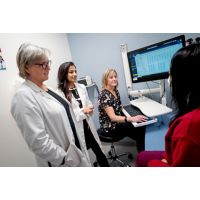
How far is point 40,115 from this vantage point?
1080 mm

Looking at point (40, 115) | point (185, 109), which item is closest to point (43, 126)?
point (40, 115)

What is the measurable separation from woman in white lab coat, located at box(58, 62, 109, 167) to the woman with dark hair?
45.5 inches

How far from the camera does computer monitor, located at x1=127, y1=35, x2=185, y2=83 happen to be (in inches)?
63.6

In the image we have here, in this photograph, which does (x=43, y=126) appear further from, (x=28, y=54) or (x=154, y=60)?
(x=154, y=60)

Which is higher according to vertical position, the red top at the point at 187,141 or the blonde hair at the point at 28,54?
the blonde hair at the point at 28,54

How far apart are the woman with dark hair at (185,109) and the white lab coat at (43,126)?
0.64 metres

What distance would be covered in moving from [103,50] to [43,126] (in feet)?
6.25

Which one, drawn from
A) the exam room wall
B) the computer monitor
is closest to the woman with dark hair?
the computer monitor

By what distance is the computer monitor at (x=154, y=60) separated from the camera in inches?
63.6

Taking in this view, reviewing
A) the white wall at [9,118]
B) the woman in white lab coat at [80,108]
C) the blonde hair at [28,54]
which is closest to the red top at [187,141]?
the blonde hair at [28,54]

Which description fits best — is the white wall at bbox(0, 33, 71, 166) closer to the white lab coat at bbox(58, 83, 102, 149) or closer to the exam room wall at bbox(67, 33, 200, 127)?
the white lab coat at bbox(58, 83, 102, 149)

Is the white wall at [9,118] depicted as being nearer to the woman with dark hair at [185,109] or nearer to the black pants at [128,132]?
the black pants at [128,132]
